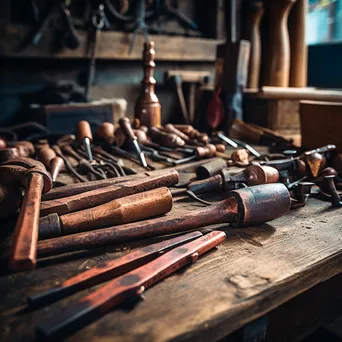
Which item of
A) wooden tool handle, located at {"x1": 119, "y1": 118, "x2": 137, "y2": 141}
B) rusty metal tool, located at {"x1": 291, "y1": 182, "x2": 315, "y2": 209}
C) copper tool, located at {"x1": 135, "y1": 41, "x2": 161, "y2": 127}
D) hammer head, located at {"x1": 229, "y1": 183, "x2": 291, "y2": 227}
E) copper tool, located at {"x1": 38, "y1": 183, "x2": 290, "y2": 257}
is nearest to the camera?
copper tool, located at {"x1": 38, "y1": 183, "x2": 290, "y2": 257}

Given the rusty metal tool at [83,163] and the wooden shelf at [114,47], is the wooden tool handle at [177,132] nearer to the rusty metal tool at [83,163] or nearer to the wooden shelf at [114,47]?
the rusty metal tool at [83,163]

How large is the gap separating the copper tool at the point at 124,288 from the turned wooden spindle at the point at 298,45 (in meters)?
2.48

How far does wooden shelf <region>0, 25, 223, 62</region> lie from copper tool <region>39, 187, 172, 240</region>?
2384mm

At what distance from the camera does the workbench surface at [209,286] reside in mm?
580

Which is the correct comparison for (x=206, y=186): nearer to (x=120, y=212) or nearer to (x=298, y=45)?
(x=120, y=212)

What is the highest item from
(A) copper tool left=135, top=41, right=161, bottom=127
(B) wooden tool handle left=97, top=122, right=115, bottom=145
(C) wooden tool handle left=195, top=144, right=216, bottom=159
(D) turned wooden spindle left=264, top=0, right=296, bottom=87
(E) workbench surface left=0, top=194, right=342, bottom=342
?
(D) turned wooden spindle left=264, top=0, right=296, bottom=87

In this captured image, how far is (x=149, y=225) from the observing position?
2.74 ft

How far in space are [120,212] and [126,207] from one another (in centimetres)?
2

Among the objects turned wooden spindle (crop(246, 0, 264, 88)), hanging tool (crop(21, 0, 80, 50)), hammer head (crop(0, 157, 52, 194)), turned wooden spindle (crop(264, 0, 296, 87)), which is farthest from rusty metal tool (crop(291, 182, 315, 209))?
hanging tool (crop(21, 0, 80, 50))

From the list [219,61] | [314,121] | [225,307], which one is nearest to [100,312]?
[225,307]

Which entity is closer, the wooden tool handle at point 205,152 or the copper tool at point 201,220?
the copper tool at point 201,220

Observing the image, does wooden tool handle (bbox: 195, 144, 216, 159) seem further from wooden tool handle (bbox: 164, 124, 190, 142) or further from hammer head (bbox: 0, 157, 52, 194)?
hammer head (bbox: 0, 157, 52, 194)

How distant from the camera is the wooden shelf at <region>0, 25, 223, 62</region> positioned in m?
2.84

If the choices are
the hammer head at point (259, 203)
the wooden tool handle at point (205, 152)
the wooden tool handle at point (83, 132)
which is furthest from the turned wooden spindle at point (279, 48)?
the hammer head at point (259, 203)
